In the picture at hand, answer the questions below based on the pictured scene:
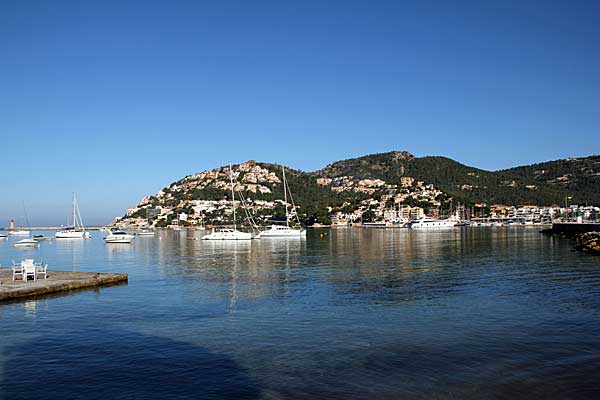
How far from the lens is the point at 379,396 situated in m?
12.5

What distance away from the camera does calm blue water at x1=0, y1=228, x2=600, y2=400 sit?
13320mm

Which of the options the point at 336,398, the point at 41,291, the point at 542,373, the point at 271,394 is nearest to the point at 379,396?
the point at 336,398

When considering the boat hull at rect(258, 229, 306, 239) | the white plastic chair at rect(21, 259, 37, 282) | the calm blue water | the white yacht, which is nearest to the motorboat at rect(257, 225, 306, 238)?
the boat hull at rect(258, 229, 306, 239)

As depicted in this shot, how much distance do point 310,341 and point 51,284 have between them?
62.4ft

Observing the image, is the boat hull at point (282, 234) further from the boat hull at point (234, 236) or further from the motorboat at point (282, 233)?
the boat hull at point (234, 236)

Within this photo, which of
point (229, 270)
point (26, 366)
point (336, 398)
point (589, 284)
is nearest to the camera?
point (336, 398)

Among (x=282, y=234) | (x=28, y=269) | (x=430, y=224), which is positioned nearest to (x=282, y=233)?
(x=282, y=234)

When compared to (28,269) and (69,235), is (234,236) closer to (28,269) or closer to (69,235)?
(69,235)

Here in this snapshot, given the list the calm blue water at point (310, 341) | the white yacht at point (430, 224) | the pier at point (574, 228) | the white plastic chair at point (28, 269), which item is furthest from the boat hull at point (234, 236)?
the white yacht at point (430, 224)

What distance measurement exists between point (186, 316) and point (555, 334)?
584 inches

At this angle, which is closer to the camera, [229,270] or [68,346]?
[68,346]

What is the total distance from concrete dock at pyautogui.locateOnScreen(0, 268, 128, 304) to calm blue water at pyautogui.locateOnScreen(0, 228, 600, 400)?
A: 5.23 feet

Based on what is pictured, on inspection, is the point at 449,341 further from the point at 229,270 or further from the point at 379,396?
the point at 229,270

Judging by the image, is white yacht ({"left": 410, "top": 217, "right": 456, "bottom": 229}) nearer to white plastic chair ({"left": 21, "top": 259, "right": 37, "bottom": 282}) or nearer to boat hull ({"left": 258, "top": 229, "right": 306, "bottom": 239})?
boat hull ({"left": 258, "top": 229, "right": 306, "bottom": 239})
